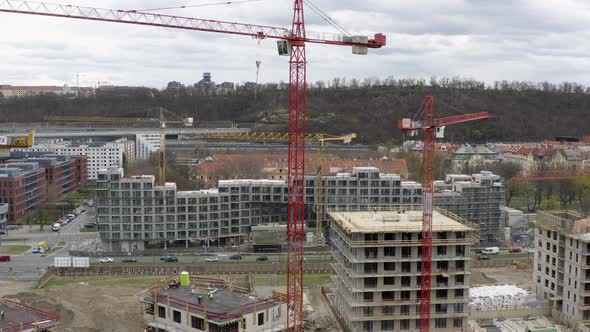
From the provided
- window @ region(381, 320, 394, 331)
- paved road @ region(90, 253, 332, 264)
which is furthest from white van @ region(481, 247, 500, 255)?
window @ region(381, 320, 394, 331)

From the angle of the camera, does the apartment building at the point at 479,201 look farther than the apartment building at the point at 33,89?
No

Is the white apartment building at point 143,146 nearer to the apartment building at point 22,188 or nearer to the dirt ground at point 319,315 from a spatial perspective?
the apartment building at point 22,188

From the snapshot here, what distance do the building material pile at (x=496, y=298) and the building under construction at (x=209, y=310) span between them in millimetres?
11429

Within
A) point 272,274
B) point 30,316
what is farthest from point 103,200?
point 30,316

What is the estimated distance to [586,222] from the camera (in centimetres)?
3262

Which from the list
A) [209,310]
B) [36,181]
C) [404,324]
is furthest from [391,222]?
[36,181]

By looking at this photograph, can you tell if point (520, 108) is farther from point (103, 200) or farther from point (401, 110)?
point (103, 200)

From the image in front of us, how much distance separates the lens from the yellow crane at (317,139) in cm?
4941

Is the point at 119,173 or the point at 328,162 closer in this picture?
the point at 119,173

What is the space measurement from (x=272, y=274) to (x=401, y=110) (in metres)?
79.9

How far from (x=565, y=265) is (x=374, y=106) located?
87.1 metres

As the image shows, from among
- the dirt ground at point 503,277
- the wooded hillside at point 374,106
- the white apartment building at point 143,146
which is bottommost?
the dirt ground at point 503,277

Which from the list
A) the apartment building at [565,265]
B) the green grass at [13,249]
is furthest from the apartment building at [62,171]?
the apartment building at [565,265]

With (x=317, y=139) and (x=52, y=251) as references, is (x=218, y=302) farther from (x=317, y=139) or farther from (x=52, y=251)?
(x=317, y=139)
